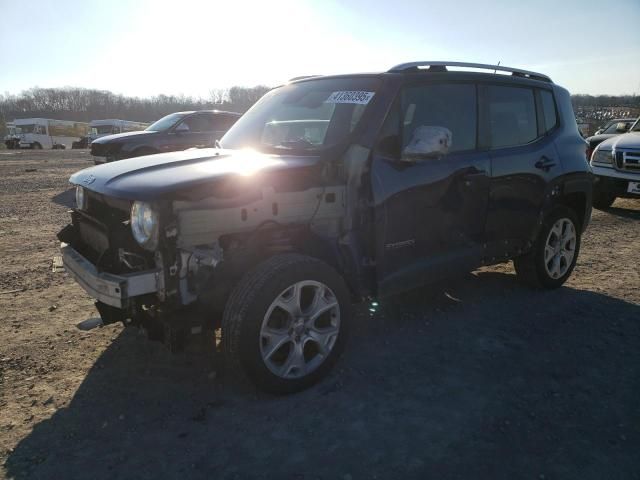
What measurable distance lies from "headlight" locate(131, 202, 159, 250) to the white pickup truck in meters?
8.65

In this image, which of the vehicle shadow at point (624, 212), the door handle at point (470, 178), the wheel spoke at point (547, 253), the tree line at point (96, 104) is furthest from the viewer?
the tree line at point (96, 104)

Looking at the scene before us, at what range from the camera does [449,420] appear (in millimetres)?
2654

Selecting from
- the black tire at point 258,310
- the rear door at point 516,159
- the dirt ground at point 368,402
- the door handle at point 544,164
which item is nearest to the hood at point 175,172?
the black tire at point 258,310

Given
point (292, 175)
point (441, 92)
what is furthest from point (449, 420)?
point (441, 92)

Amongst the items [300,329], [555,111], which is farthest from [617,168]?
[300,329]

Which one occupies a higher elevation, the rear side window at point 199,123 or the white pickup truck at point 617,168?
the rear side window at point 199,123

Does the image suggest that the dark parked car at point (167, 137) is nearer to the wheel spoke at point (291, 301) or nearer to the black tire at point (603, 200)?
the black tire at point (603, 200)

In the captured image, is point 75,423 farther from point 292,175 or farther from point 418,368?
point 418,368

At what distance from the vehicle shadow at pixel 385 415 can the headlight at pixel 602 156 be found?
6.39 m

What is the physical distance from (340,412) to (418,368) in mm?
768

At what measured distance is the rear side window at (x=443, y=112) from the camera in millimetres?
3326

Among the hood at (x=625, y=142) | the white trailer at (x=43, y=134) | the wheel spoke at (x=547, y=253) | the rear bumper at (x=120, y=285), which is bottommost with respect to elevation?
the wheel spoke at (x=547, y=253)

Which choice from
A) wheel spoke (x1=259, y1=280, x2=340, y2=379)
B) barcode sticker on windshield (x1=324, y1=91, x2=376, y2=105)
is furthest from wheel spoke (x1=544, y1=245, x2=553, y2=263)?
wheel spoke (x1=259, y1=280, x2=340, y2=379)

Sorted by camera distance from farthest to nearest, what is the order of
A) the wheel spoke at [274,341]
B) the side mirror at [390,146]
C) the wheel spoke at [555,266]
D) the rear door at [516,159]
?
1. the wheel spoke at [555,266]
2. the rear door at [516,159]
3. the side mirror at [390,146]
4. the wheel spoke at [274,341]
